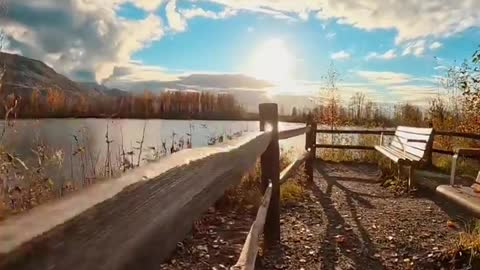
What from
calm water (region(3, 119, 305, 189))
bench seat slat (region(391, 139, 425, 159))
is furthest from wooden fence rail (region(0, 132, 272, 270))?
bench seat slat (region(391, 139, 425, 159))

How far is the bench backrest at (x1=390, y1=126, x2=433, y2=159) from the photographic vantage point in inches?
243

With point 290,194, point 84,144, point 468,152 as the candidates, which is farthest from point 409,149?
point 84,144

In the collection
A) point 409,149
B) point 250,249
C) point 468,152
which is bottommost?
point 250,249

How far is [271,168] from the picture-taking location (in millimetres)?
3822

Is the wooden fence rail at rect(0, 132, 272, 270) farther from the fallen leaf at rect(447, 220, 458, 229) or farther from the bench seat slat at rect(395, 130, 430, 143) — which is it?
the bench seat slat at rect(395, 130, 430, 143)

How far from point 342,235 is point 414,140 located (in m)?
2.98

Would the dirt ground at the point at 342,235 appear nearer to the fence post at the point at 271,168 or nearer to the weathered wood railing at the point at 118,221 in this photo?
the fence post at the point at 271,168

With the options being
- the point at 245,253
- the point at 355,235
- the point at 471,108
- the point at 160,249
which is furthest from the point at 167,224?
the point at 471,108

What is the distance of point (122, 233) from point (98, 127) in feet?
18.7

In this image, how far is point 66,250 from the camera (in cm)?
62

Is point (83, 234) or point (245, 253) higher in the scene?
point (83, 234)

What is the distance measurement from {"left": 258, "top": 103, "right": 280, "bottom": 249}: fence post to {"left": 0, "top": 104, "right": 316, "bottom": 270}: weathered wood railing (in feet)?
7.42

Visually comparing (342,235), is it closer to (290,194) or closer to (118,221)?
(290,194)

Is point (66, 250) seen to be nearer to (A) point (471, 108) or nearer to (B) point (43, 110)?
(B) point (43, 110)
